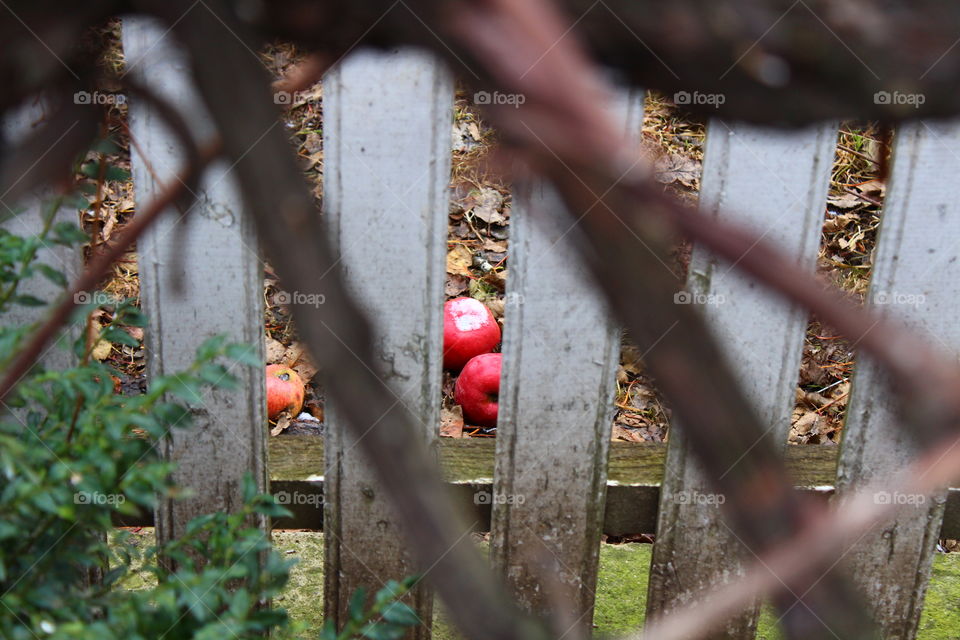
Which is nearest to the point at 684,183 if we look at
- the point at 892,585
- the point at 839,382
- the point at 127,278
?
the point at 839,382

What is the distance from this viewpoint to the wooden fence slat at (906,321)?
1.39 m

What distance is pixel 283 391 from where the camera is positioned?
2.38 m

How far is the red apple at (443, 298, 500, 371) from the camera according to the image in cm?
259

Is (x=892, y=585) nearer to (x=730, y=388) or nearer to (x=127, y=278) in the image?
(x=730, y=388)

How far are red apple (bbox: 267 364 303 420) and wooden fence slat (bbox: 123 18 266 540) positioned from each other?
82 cm

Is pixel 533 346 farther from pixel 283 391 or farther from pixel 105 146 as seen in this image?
pixel 283 391

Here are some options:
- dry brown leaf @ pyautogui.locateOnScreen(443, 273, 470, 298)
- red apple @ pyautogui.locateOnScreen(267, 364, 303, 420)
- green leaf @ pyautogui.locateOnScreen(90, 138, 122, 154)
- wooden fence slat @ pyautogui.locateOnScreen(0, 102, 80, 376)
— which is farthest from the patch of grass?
green leaf @ pyautogui.locateOnScreen(90, 138, 122, 154)

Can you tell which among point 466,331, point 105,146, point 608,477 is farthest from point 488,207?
point 105,146

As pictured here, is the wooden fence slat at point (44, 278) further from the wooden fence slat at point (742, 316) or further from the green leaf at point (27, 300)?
the wooden fence slat at point (742, 316)

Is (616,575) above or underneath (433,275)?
underneath

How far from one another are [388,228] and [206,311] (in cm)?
33

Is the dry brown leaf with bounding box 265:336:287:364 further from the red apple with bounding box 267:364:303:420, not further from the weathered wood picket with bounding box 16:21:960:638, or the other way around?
the weathered wood picket with bounding box 16:21:960:638

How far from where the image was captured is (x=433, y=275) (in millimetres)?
1425

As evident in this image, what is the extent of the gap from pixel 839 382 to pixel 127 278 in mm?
2281
